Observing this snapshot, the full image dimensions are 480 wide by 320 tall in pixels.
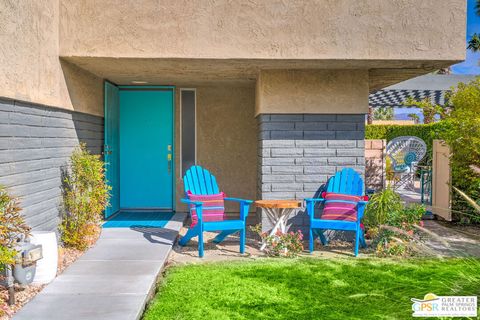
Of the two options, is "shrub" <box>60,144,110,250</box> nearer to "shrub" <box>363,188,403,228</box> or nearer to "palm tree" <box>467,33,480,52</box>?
"shrub" <box>363,188,403,228</box>

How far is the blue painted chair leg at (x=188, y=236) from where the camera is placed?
643cm

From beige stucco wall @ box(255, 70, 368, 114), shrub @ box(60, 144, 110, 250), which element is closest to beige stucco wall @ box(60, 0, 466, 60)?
beige stucco wall @ box(255, 70, 368, 114)

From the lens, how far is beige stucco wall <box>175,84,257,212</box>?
30.3 ft

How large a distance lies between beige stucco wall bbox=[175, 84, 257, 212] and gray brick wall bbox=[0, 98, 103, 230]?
283 cm

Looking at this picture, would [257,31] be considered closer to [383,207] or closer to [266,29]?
[266,29]

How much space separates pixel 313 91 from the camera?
7004 millimetres

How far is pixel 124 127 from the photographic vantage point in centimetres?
923

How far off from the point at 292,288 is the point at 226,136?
4771mm

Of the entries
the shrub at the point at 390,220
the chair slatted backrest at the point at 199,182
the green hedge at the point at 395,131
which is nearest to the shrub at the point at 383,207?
the shrub at the point at 390,220

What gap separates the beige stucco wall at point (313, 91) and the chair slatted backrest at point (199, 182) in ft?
4.33

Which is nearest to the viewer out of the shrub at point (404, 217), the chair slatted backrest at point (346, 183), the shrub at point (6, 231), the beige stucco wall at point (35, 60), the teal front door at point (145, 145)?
the shrub at point (6, 231)

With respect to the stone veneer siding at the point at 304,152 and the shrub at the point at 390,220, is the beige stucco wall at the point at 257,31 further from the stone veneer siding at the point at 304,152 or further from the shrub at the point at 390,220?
the shrub at the point at 390,220

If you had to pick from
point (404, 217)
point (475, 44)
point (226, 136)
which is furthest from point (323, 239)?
point (475, 44)

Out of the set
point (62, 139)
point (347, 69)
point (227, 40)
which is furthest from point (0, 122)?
point (347, 69)
